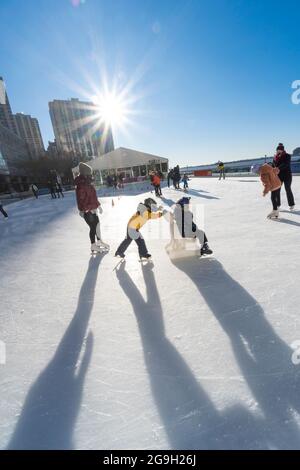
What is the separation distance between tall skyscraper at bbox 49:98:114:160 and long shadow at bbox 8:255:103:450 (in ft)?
340

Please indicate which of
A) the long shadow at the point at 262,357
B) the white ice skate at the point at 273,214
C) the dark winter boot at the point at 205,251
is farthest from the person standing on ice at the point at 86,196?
the white ice skate at the point at 273,214

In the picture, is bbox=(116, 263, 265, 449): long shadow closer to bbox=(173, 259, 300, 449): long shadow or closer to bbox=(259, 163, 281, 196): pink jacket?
bbox=(173, 259, 300, 449): long shadow

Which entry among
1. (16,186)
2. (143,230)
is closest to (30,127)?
(16,186)

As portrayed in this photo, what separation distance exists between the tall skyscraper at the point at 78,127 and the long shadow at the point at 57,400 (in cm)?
10361

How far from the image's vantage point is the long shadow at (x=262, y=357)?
1203 mm

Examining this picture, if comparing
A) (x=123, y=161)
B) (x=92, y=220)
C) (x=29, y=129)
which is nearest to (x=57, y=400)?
(x=92, y=220)

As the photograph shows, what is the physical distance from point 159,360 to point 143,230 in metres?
4.19

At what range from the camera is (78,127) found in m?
106

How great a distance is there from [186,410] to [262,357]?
0.66 metres

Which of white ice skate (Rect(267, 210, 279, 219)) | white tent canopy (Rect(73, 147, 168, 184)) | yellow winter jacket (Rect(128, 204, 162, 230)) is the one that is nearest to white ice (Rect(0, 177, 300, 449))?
yellow winter jacket (Rect(128, 204, 162, 230))

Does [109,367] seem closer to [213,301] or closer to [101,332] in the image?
[101,332]

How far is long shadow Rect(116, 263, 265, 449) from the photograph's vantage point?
118 cm

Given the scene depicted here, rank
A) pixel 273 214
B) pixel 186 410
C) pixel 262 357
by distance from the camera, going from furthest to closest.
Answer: pixel 273 214 → pixel 262 357 → pixel 186 410

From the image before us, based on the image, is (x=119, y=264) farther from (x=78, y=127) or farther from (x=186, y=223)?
(x=78, y=127)
